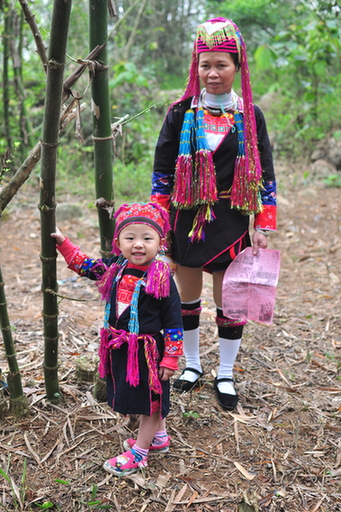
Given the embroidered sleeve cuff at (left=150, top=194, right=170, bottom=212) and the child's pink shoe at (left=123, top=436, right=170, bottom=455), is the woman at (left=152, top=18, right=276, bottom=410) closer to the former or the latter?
the embroidered sleeve cuff at (left=150, top=194, right=170, bottom=212)

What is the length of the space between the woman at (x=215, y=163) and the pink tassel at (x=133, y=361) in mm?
609

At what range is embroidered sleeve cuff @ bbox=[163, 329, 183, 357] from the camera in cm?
168

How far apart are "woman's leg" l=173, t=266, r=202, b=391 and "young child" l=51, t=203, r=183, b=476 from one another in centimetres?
54

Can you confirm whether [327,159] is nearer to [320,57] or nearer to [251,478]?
[320,57]

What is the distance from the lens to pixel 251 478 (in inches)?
70.4

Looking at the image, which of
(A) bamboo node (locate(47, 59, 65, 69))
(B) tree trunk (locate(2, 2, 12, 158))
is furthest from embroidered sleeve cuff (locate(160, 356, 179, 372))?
(B) tree trunk (locate(2, 2, 12, 158))

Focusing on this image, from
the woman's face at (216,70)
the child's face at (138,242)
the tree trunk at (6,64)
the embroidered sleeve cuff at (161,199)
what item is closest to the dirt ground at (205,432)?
the child's face at (138,242)

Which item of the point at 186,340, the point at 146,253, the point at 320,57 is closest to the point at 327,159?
the point at 320,57

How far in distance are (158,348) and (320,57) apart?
16.0ft

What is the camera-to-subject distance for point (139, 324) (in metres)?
1.68

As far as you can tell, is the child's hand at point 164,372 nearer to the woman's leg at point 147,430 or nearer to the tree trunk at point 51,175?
the woman's leg at point 147,430

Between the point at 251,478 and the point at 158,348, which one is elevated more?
the point at 158,348

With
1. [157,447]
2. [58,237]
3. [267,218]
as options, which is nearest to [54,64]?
[58,237]

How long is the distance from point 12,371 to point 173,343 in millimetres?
678
